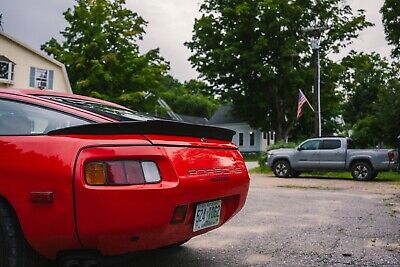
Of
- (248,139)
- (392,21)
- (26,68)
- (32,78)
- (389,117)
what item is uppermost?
(392,21)

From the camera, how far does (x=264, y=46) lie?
2905 cm

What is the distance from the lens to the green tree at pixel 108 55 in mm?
31047

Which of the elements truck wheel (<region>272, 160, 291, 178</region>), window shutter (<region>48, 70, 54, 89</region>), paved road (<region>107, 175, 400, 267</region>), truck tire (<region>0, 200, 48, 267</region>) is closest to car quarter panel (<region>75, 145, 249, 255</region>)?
truck tire (<region>0, 200, 48, 267</region>)

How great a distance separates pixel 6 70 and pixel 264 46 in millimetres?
17598

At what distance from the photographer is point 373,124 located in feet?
96.1

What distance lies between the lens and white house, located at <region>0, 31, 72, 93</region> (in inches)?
1049

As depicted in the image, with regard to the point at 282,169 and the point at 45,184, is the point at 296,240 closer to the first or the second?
the point at 45,184

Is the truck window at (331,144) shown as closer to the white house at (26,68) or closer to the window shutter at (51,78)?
the white house at (26,68)

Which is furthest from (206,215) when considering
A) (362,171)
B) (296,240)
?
(362,171)

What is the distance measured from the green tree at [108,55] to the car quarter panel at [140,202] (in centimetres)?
2839

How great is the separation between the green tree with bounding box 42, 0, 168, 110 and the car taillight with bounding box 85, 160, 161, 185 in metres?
28.5

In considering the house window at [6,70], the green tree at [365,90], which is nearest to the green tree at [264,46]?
the house window at [6,70]

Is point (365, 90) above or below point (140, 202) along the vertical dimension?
above

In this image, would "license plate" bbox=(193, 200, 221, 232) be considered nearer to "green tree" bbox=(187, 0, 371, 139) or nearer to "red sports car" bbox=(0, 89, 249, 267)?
"red sports car" bbox=(0, 89, 249, 267)
